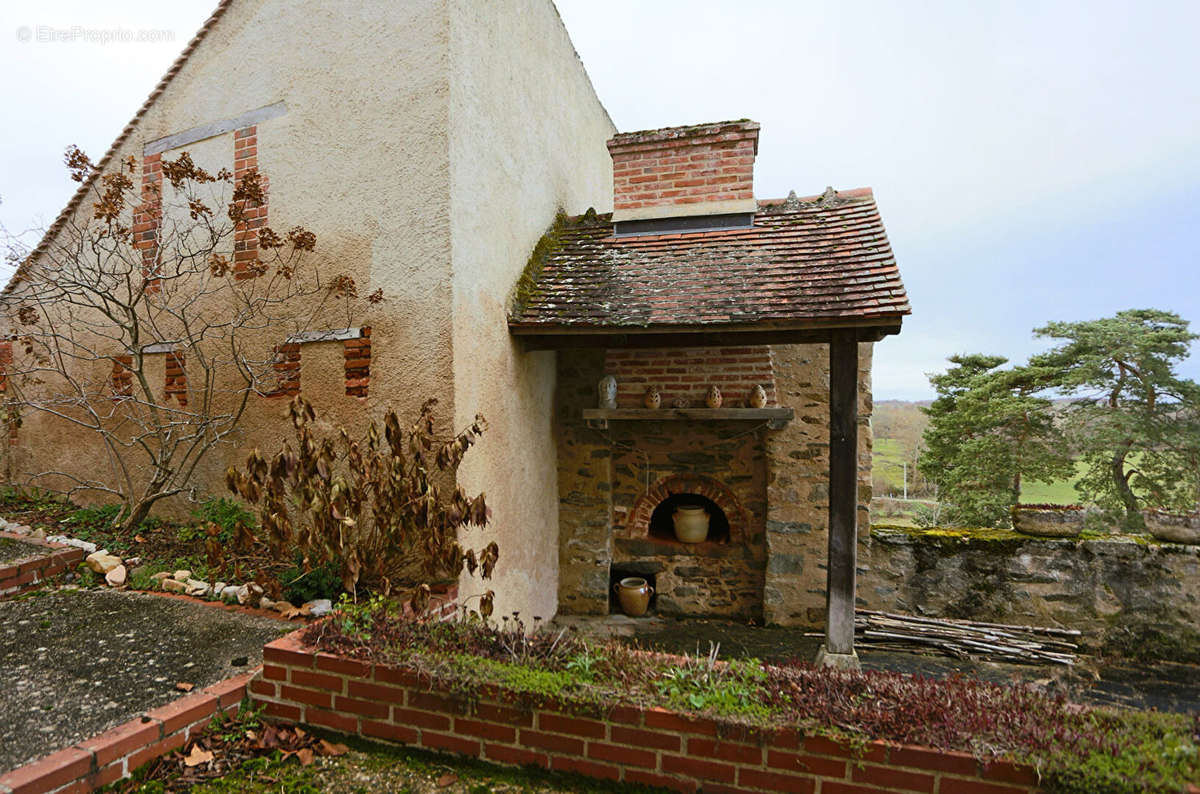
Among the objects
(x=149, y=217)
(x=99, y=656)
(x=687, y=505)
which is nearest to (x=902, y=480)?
(x=687, y=505)

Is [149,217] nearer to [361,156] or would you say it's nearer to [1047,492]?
[361,156]

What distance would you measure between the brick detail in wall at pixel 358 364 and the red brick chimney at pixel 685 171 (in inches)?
117

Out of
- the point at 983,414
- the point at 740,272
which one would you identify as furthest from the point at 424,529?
the point at 983,414

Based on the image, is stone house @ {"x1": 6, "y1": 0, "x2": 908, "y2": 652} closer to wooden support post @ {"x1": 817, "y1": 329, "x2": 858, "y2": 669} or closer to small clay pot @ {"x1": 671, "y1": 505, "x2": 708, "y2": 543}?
wooden support post @ {"x1": 817, "y1": 329, "x2": 858, "y2": 669}

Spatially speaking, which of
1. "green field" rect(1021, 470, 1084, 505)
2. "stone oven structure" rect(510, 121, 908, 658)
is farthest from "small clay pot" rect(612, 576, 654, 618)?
"green field" rect(1021, 470, 1084, 505)

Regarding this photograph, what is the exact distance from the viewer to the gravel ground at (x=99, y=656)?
2.19 m

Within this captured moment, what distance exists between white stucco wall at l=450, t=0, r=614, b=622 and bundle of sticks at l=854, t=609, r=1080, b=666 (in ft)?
11.4

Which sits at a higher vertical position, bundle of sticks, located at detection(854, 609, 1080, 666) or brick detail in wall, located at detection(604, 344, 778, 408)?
brick detail in wall, located at detection(604, 344, 778, 408)

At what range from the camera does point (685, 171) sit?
5.65 metres

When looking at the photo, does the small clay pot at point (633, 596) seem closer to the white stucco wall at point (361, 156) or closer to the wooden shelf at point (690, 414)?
the wooden shelf at point (690, 414)

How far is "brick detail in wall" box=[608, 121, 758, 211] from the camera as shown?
18.0ft

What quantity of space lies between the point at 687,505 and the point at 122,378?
5.92 meters

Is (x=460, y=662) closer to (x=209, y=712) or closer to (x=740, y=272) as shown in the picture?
(x=209, y=712)

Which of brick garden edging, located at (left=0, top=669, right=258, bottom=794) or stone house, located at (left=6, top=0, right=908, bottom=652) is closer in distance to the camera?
brick garden edging, located at (left=0, top=669, right=258, bottom=794)
